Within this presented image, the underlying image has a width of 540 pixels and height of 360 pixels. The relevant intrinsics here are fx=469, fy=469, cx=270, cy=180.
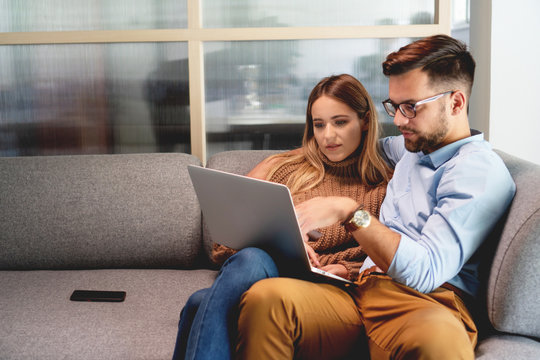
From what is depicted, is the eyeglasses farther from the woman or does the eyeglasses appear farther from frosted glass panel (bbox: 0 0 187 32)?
frosted glass panel (bbox: 0 0 187 32)

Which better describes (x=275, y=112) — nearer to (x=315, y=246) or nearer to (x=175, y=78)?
(x=175, y=78)

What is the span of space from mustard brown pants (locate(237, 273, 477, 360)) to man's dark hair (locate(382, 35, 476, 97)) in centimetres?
53

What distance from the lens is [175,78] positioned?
81.7 inches

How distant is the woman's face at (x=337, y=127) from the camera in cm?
157

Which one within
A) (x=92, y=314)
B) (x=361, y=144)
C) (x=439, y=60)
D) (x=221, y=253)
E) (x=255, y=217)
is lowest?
(x=92, y=314)

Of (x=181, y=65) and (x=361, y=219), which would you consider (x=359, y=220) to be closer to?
(x=361, y=219)

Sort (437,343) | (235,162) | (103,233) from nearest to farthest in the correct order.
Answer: (437,343) → (103,233) → (235,162)

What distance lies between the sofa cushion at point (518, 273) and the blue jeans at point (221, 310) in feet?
1.67

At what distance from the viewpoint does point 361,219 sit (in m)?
1.04

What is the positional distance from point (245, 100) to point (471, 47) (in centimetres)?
105

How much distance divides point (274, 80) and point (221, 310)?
1.27 metres

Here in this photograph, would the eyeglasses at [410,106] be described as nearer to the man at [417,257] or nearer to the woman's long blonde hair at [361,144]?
the man at [417,257]

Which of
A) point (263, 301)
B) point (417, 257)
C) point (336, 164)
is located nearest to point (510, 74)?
point (336, 164)

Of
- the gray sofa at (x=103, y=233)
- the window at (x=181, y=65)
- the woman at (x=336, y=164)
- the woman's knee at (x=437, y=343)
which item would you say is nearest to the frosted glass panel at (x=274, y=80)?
the window at (x=181, y=65)
